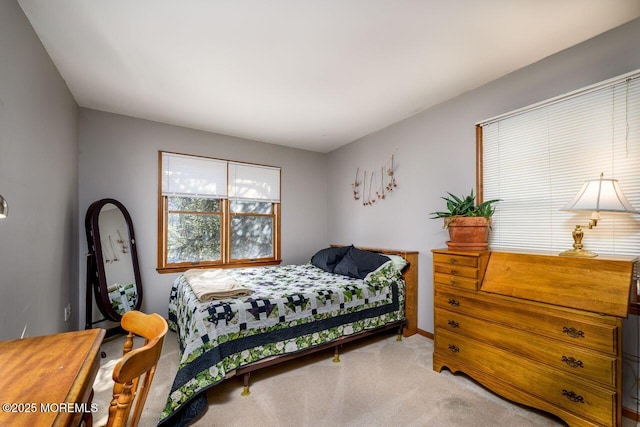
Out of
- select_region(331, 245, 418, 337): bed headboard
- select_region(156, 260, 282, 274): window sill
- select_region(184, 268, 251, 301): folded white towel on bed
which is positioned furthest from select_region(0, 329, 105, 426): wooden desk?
select_region(331, 245, 418, 337): bed headboard

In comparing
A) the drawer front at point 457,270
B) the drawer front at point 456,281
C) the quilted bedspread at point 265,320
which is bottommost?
the quilted bedspread at point 265,320

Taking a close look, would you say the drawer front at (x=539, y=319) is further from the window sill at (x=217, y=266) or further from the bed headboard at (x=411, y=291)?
the window sill at (x=217, y=266)

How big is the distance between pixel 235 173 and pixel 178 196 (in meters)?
0.84

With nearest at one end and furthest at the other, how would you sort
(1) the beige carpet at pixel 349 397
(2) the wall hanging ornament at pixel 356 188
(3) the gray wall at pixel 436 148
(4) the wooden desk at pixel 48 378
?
(4) the wooden desk at pixel 48 378 < (1) the beige carpet at pixel 349 397 < (3) the gray wall at pixel 436 148 < (2) the wall hanging ornament at pixel 356 188

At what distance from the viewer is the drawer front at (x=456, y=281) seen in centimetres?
216

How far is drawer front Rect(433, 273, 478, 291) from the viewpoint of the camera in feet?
7.08

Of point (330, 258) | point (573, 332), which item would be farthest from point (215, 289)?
point (573, 332)

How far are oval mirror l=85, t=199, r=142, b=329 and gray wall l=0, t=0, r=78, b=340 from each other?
0.22 m

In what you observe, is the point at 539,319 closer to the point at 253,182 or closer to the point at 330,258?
the point at 330,258

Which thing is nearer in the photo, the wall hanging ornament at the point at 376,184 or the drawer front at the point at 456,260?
the drawer front at the point at 456,260

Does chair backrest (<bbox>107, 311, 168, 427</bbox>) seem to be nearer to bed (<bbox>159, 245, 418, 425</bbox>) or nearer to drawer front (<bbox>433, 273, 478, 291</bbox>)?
bed (<bbox>159, 245, 418, 425</bbox>)

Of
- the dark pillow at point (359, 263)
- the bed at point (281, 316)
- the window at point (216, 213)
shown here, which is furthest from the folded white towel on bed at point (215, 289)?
the dark pillow at point (359, 263)

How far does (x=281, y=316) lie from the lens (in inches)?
90.9

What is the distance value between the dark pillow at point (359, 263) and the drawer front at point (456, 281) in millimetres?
783
